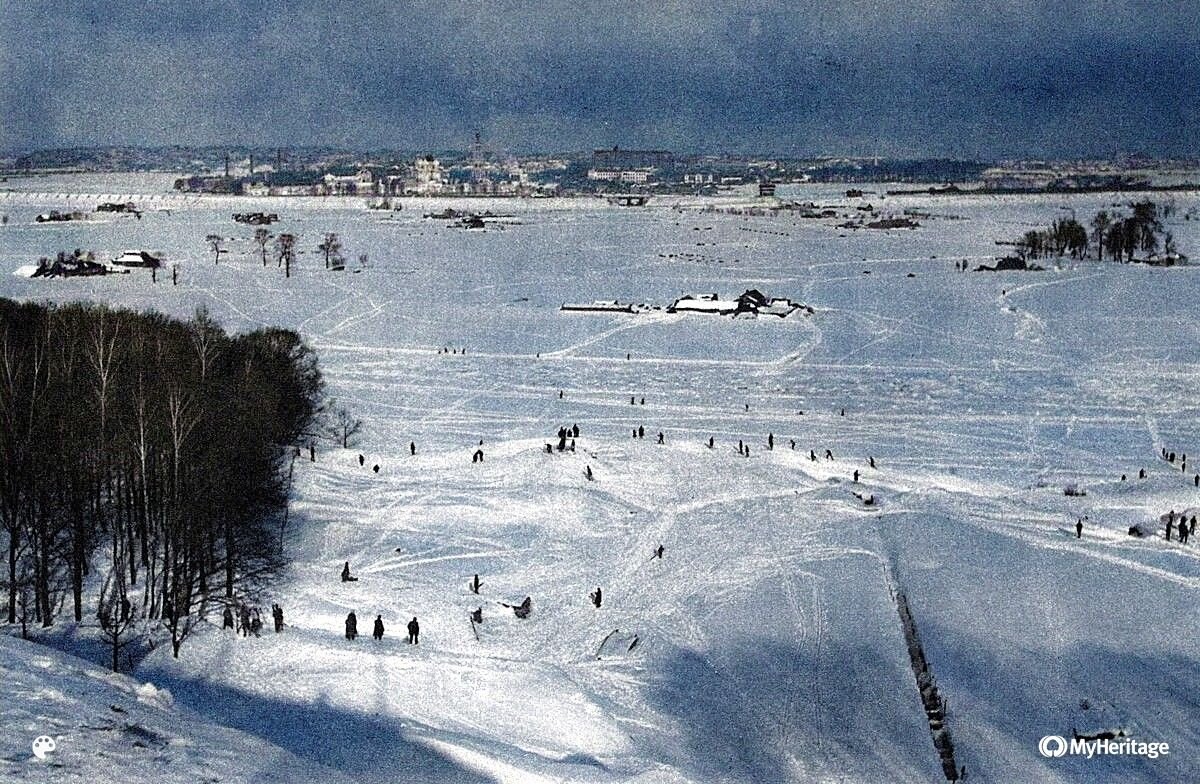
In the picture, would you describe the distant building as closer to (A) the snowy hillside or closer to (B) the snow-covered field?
(B) the snow-covered field

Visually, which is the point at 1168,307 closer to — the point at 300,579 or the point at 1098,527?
the point at 1098,527

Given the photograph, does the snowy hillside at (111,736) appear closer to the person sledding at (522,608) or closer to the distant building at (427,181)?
the person sledding at (522,608)

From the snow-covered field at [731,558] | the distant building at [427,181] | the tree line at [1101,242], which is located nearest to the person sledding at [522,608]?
the snow-covered field at [731,558]

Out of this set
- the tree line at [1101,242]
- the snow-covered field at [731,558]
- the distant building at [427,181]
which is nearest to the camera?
the snow-covered field at [731,558]

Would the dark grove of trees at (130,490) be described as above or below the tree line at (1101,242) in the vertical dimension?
below

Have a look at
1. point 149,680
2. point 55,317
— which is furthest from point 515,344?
point 149,680

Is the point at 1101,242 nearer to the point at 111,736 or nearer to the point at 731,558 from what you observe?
the point at 731,558
